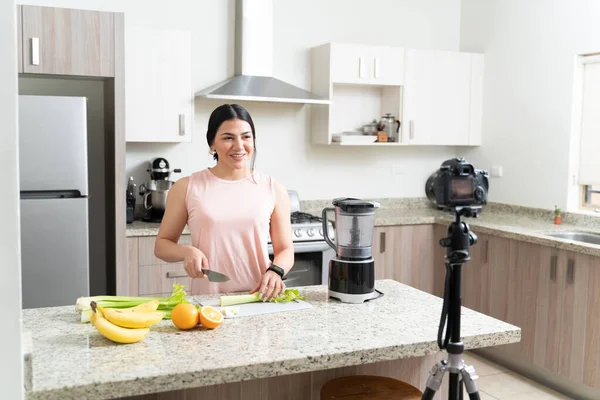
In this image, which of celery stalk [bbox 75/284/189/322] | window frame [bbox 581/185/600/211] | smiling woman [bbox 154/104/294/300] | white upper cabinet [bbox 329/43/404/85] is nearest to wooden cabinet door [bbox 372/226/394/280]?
white upper cabinet [bbox 329/43/404/85]

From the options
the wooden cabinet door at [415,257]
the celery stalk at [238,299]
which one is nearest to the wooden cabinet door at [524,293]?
the wooden cabinet door at [415,257]

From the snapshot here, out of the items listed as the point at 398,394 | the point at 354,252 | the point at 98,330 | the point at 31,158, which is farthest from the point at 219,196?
the point at 31,158

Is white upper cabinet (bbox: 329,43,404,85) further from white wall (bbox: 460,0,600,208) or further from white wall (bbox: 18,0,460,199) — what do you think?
white wall (bbox: 460,0,600,208)

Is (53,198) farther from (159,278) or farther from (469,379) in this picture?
(469,379)

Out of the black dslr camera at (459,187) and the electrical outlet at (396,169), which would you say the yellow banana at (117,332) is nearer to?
the black dslr camera at (459,187)

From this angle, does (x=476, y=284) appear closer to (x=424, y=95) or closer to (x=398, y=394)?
(x=424, y=95)

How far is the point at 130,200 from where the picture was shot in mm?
4324

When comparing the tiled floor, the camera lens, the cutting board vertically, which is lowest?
the tiled floor

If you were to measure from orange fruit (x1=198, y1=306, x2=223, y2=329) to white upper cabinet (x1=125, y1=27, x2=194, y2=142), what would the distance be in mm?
2362

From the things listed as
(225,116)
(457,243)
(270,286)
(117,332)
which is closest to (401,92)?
(225,116)

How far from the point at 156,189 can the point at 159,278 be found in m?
0.66

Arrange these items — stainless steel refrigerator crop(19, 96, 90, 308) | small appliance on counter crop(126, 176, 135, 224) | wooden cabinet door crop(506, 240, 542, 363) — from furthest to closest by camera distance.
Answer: small appliance on counter crop(126, 176, 135, 224) → wooden cabinet door crop(506, 240, 542, 363) → stainless steel refrigerator crop(19, 96, 90, 308)

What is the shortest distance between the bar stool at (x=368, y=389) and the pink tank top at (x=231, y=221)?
605 millimetres

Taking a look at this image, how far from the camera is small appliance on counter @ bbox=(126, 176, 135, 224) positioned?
4207mm
